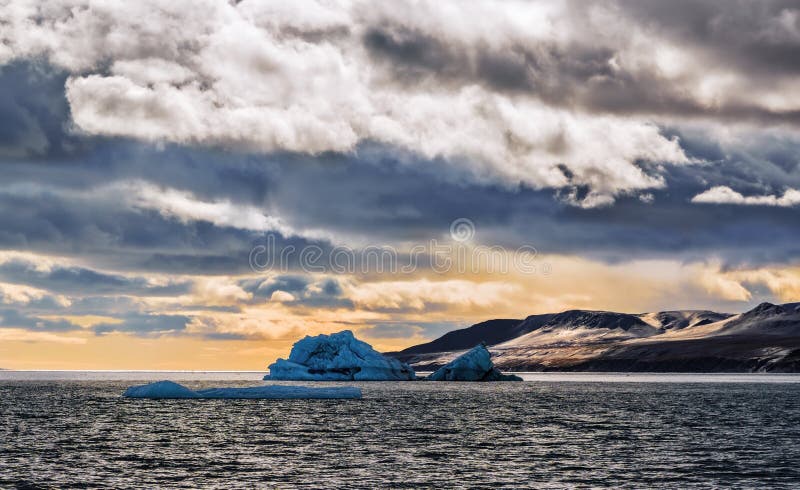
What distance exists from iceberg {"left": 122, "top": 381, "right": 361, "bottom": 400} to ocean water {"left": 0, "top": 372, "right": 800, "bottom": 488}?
21787 millimetres

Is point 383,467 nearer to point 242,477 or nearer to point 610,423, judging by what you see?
point 242,477

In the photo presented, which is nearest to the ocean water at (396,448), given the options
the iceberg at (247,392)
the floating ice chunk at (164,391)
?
the iceberg at (247,392)

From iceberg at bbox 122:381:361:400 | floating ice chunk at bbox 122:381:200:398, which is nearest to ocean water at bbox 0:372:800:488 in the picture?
iceberg at bbox 122:381:361:400

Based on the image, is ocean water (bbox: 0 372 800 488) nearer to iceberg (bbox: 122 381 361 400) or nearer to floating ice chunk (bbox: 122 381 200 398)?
iceberg (bbox: 122 381 361 400)

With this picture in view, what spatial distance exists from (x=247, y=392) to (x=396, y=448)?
71942mm

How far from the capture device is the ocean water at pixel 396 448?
46469 millimetres

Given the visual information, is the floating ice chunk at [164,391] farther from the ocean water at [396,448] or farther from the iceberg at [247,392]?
the ocean water at [396,448]

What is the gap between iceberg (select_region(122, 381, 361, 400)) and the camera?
128 m

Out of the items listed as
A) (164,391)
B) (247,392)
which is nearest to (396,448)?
(247,392)

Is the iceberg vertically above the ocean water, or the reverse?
the iceberg

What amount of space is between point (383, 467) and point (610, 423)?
4186cm

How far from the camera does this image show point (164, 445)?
63.7 m

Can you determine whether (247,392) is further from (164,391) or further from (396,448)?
(396,448)

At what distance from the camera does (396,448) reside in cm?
6150
